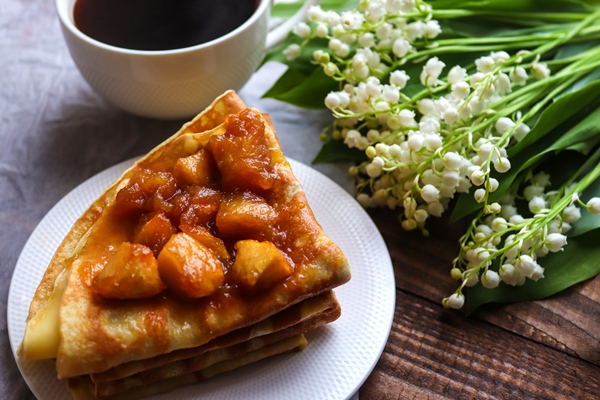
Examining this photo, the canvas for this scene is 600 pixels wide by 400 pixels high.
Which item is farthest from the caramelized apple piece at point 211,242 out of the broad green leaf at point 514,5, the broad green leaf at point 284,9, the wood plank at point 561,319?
the broad green leaf at point 284,9

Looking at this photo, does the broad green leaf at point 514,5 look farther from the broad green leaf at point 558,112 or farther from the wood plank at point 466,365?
the wood plank at point 466,365

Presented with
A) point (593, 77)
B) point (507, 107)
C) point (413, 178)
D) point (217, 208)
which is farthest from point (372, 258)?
point (593, 77)

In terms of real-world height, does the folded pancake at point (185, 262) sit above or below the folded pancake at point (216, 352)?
above

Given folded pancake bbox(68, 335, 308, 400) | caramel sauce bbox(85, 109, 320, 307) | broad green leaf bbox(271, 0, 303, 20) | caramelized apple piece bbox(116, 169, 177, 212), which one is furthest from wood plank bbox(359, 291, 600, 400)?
broad green leaf bbox(271, 0, 303, 20)

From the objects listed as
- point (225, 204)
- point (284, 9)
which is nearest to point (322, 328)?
point (225, 204)

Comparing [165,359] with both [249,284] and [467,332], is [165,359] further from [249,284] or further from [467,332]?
[467,332]

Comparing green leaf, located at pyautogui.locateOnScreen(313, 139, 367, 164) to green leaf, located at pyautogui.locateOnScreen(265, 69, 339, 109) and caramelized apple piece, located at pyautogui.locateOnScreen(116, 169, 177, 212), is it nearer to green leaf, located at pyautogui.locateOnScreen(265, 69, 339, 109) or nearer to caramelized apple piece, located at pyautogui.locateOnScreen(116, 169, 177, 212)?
green leaf, located at pyautogui.locateOnScreen(265, 69, 339, 109)

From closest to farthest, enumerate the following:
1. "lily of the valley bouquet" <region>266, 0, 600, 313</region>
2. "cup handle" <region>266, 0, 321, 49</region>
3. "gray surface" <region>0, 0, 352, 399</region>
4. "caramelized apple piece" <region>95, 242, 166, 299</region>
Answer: "caramelized apple piece" <region>95, 242, 166, 299</region> → "lily of the valley bouquet" <region>266, 0, 600, 313</region> → "gray surface" <region>0, 0, 352, 399</region> → "cup handle" <region>266, 0, 321, 49</region>

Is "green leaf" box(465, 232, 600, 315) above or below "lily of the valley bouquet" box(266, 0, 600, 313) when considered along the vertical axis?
below
